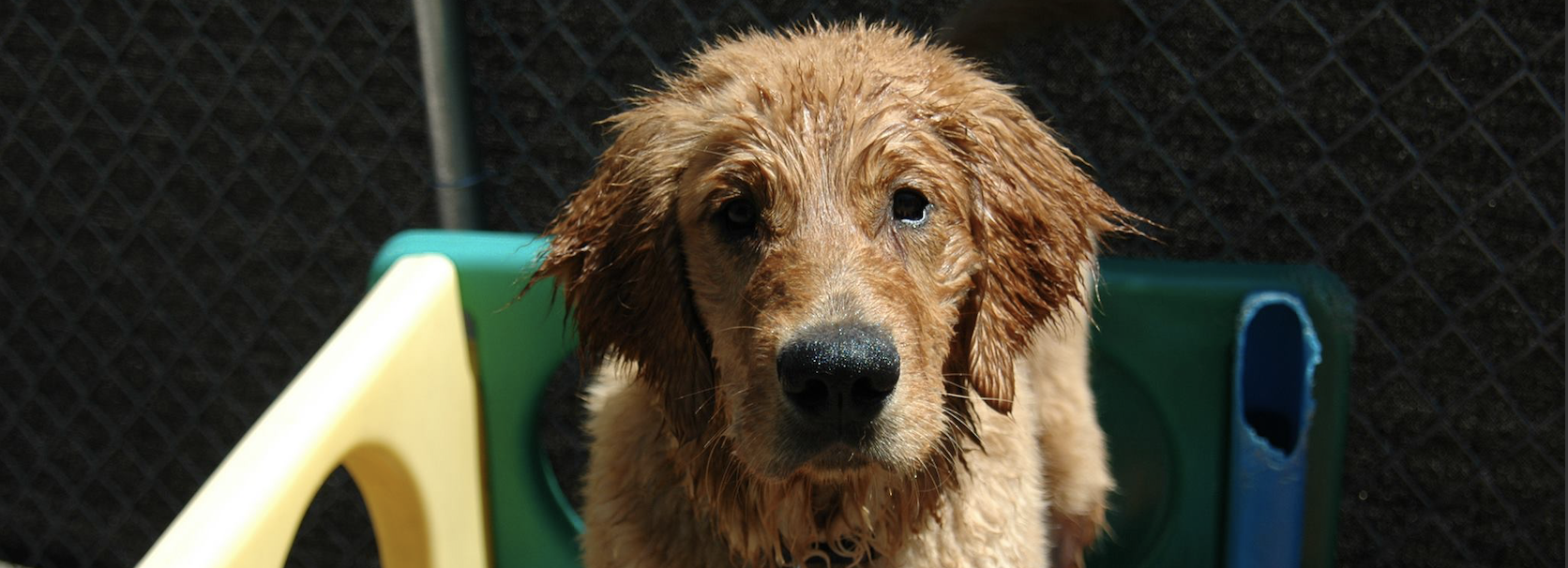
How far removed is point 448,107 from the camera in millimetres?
2781

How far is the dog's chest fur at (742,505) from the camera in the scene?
77.0 inches

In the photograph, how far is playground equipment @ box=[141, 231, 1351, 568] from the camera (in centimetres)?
216

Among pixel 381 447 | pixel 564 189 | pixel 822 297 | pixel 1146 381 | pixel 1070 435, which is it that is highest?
pixel 564 189

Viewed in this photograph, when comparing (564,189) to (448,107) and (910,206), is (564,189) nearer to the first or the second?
(448,107)

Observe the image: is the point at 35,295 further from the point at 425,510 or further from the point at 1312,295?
the point at 1312,295

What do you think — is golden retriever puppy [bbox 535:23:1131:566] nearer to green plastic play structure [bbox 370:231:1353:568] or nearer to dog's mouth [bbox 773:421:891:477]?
dog's mouth [bbox 773:421:891:477]

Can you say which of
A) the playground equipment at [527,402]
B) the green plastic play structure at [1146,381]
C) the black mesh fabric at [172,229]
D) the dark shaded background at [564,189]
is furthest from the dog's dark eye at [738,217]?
the black mesh fabric at [172,229]

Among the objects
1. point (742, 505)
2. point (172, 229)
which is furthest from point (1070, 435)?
point (172, 229)

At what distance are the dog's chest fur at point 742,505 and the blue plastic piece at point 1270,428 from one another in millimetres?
428

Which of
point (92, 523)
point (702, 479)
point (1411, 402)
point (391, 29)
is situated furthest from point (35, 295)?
point (1411, 402)

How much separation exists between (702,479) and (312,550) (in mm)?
3046

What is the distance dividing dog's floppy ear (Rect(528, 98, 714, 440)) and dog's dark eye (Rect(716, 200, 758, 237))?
0.10 m

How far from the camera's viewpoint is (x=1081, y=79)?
11.3ft

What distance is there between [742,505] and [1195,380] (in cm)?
105
